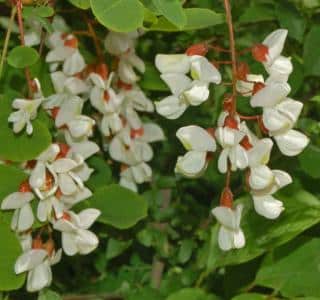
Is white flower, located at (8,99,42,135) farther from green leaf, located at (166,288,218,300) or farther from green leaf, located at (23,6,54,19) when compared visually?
green leaf, located at (166,288,218,300)

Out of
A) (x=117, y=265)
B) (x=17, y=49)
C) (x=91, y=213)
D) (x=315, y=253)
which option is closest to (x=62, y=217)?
(x=91, y=213)

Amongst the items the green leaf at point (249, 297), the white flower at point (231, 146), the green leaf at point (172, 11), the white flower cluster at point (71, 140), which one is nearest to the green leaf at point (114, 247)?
the white flower cluster at point (71, 140)

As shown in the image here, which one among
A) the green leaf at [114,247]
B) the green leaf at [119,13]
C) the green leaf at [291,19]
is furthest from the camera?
the green leaf at [114,247]

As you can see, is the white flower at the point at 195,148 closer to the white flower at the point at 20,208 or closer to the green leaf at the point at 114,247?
the white flower at the point at 20,208

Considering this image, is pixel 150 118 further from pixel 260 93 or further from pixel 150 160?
pixel 260 93

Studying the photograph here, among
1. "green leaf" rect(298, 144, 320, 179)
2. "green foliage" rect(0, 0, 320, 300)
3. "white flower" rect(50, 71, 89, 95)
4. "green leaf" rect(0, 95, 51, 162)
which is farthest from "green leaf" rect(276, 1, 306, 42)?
"green leaf" rect(0, 95, 51, 162)
